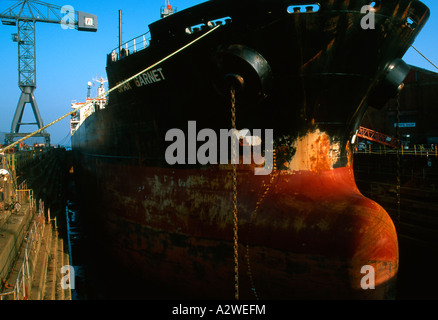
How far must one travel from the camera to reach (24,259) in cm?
520

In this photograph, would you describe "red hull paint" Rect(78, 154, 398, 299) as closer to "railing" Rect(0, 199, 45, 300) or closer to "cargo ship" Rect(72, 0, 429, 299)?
"cargo ship" Rect(72, 0, 429, 299)

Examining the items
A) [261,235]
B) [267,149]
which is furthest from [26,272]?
[267,149]

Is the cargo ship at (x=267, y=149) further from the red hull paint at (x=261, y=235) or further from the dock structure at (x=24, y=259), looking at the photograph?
the dock structure at (x=24, y=259)

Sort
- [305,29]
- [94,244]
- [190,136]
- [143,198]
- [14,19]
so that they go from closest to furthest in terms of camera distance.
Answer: [305,29] → [190,136] → [143,198] → [94,244] → [14,19]

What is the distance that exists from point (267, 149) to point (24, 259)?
192 inches

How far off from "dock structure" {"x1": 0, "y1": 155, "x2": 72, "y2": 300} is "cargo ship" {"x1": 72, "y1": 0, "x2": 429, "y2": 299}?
1995 mm

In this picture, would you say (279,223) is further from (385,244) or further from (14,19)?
(14,19)

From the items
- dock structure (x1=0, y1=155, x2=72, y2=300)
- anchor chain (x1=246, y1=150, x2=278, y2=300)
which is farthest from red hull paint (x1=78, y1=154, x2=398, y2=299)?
dock structure (x1=0, y1=155, x2=72, y2=300)

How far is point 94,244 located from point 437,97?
70.4ft

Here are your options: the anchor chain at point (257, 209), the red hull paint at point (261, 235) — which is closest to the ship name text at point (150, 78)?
the red hull paint at point (261, 235)

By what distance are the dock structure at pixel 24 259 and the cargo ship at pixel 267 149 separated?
199cm
